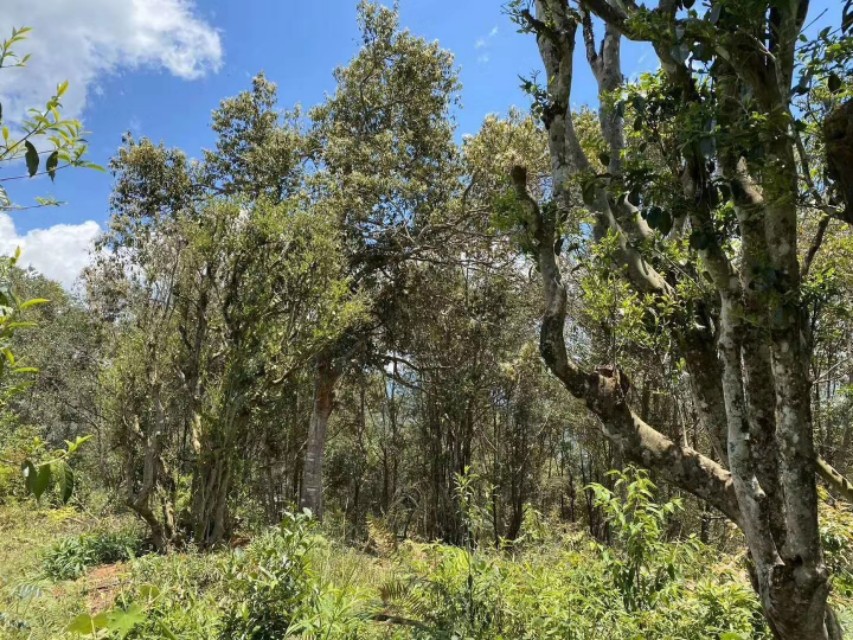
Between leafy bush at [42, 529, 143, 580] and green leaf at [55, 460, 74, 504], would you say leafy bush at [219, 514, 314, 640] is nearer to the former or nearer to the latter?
green leaf at [55, 460, 74, 504]

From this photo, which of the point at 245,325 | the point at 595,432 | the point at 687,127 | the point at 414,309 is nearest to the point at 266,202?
the point at 245,325

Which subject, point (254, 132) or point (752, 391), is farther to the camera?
point (254, 132)

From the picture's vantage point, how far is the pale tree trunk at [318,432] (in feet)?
34.6

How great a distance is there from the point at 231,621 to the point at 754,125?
3704 millimetres

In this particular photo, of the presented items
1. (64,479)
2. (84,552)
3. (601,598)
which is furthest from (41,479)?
(84,552)

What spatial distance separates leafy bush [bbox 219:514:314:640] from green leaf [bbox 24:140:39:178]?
2674 mm

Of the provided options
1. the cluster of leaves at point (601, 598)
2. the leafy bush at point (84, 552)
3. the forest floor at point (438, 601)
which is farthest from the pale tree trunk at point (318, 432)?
the cluster of leaves at point (601, 598)

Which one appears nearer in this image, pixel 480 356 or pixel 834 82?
pixel 834 82

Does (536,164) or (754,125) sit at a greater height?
(536,164)

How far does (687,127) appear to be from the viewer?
6.81 feet

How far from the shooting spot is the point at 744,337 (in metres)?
2.67

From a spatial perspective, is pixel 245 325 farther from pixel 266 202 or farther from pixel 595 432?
pixel 595 432

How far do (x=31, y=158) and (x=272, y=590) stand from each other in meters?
2.83

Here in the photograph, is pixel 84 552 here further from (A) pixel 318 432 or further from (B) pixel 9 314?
(B) pixel 9 314
